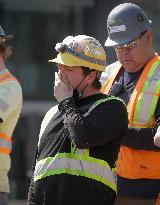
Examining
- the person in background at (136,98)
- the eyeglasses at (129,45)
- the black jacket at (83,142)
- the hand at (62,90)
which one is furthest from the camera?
the eyeglasses at (129,45)

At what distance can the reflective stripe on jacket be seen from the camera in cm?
398

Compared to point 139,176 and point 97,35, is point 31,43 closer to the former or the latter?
point 97,35

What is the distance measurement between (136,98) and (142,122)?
0.50 feet

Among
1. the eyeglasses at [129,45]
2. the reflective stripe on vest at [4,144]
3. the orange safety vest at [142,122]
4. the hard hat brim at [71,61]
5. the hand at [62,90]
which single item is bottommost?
the reflective stripe on vest at [4,144]

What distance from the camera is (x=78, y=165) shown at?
3.99 meters

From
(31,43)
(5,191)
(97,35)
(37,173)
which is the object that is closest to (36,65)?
(31,43)

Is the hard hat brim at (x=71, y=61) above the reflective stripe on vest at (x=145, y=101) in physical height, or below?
above

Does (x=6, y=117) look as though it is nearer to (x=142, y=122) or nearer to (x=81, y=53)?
(x=142, y=122)

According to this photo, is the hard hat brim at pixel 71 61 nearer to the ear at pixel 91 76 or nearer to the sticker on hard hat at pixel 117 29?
the ear at pixel 91 76

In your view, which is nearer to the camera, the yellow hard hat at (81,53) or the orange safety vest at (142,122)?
the yellow hard hat at (81,53)

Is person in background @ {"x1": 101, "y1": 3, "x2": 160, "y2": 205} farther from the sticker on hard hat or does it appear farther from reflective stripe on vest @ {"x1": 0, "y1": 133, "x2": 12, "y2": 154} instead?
reflective stripe on vest @ {"x1": 0, "y1": 133, "x2": 12, "y2": 154}

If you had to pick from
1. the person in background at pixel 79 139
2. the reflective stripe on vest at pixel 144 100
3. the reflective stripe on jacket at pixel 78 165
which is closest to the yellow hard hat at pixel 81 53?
the person in background at pixel 79 139

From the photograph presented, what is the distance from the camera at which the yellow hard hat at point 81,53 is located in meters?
4.11

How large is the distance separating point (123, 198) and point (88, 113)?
82cm
